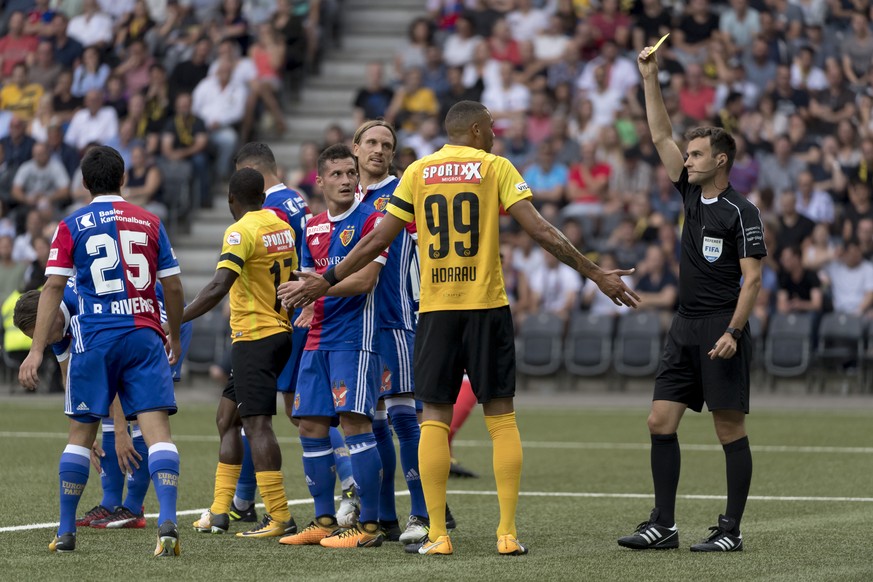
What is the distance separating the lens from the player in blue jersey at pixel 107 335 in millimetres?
7875

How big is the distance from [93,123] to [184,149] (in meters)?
1.94

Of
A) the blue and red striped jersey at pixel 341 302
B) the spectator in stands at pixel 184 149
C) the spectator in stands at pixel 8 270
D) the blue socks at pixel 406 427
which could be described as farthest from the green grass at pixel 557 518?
the spectator in stands at pixel 184 149

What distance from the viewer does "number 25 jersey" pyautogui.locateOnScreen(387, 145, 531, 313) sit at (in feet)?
25.9

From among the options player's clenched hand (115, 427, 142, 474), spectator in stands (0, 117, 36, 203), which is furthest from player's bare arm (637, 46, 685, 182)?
spectator in stands (0, 117, 36, 203)

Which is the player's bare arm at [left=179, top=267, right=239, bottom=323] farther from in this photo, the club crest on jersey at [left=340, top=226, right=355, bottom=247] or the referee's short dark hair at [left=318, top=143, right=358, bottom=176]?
the referee's short dark hair at [left=318, top=143, right=358, bottom=176]

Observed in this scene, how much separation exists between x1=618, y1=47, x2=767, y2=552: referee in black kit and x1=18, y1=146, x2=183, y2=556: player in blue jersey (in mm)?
2694

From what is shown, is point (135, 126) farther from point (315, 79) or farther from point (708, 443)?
point (708, 443)

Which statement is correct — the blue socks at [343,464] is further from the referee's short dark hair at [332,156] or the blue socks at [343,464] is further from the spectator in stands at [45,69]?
the spectator in stands at [45,69]

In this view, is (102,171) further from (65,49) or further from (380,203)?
(65,49)

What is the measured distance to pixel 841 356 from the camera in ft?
65.0

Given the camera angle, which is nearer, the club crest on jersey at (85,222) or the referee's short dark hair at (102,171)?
the club crest on jersey at (85,222)

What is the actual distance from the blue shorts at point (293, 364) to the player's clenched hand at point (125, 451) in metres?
0.96

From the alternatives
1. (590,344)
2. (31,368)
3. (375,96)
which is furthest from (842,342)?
(31,368)

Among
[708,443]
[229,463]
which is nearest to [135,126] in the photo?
[708,443]
